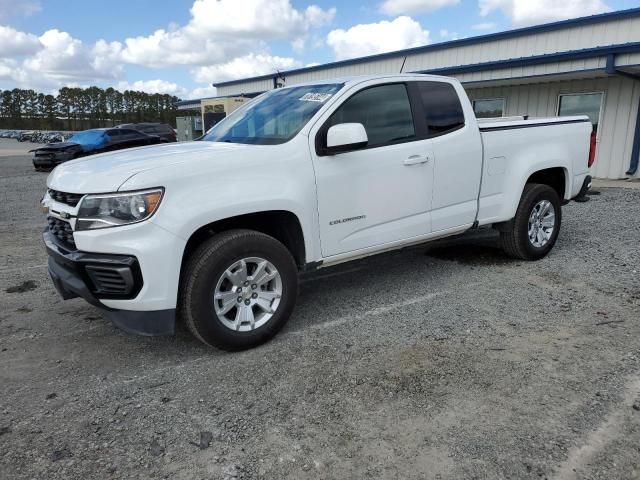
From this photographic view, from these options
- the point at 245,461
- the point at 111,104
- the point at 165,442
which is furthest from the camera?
the point at 111,104

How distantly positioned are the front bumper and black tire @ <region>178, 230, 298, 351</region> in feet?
0.54

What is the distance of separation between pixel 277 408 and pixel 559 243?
4950 millimetres

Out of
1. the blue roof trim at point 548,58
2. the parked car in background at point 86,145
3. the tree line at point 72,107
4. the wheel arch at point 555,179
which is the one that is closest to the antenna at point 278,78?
the parked car in background at point 86,145

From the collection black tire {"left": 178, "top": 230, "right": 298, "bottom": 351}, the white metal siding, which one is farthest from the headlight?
the white metal siding

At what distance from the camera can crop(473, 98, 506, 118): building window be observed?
49.1 ft

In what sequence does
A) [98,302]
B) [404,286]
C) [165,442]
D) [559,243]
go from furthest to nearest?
[559,243]
[404,286]
[98,302]
[165,442]

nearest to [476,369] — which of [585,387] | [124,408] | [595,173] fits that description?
[585,387]

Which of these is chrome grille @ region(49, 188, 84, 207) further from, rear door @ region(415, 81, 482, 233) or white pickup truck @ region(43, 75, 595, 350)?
rear door @ region(415, 81, 482, 233)

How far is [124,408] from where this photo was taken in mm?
2936

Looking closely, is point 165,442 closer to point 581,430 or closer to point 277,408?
point 277,408

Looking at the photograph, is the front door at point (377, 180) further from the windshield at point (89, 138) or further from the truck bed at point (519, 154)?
the windshield at point (89, 138)

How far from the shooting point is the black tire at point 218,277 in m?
3.26

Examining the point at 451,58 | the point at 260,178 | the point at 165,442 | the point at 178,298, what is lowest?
the point at 165,442

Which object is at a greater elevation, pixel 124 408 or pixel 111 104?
pixel 111 104
